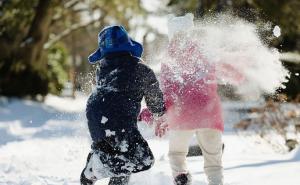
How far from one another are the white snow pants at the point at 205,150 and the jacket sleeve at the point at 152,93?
18.8 inches

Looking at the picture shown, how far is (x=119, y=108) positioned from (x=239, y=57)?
54.8 inches

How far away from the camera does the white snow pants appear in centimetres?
491

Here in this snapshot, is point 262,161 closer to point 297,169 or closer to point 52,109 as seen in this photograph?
point 297,169

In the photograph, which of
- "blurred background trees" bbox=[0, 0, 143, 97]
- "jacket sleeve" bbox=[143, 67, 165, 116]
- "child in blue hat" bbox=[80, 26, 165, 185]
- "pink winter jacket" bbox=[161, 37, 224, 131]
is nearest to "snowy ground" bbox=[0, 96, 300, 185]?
"pink winter jacket" bbox=[161, 37, 224, 131]

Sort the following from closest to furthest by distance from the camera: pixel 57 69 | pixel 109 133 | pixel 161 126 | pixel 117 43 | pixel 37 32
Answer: pixel 109 133, pixel 117 43, pixel 161 126, pixel 37 32, pixel 57 69

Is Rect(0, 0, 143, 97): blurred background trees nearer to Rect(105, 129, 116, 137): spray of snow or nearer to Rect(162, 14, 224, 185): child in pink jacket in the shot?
Rect(162, 14, 224, 185): child in pink jacket

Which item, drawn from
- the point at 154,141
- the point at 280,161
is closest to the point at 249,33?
the point at 280,161

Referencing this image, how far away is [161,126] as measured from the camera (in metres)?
5.14

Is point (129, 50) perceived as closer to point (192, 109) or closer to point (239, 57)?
point (192, 109)

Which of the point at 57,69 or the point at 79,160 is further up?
the point at 79,160

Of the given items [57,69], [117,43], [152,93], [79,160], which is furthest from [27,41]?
[152,93]

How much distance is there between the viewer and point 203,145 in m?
4.94

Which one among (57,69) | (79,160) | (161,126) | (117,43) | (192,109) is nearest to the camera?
(117,43)

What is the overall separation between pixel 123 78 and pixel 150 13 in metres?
14.7
